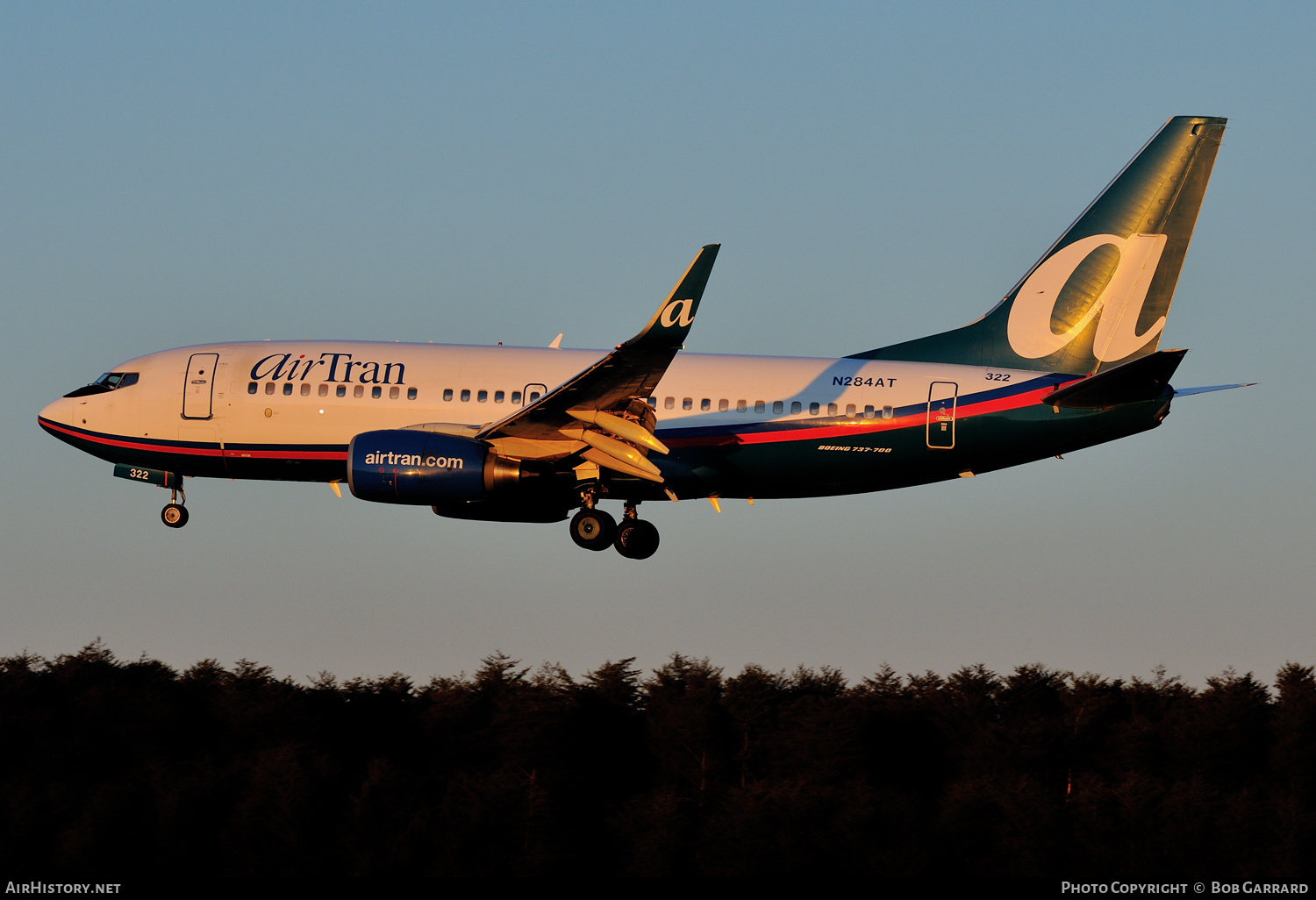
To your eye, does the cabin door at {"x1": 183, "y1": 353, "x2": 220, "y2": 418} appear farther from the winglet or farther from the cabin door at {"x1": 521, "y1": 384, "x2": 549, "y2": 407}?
the winglet

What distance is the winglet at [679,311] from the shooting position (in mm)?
31984

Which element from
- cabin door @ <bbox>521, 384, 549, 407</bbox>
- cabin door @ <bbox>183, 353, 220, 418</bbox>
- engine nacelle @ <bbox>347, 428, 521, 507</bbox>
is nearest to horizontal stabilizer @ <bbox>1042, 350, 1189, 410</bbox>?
cabin door @ <bbox>521, 384, 549, 407</bbox>

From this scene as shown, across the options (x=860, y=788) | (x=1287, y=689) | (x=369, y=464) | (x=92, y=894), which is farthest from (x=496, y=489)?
(x=1287, y=689)

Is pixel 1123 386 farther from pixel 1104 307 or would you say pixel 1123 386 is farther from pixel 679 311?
pixel 679 311

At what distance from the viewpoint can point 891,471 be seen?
124 feet

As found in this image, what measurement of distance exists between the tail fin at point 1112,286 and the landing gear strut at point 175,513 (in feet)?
54.3

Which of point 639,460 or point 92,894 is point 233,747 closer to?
point 92,894

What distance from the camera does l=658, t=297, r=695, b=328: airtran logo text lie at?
3228 cm

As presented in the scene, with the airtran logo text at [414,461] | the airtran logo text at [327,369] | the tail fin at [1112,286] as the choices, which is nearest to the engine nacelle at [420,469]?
the airtran logo text at [414,461]

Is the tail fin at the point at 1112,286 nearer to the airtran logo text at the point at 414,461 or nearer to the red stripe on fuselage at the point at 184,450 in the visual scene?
the airtran logo text at the point at 414,461

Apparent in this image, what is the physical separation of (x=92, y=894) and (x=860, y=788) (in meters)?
26.2

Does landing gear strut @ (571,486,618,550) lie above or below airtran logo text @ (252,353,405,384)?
below

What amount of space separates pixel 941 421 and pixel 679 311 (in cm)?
791

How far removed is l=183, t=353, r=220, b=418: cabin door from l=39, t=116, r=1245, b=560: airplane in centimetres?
5
